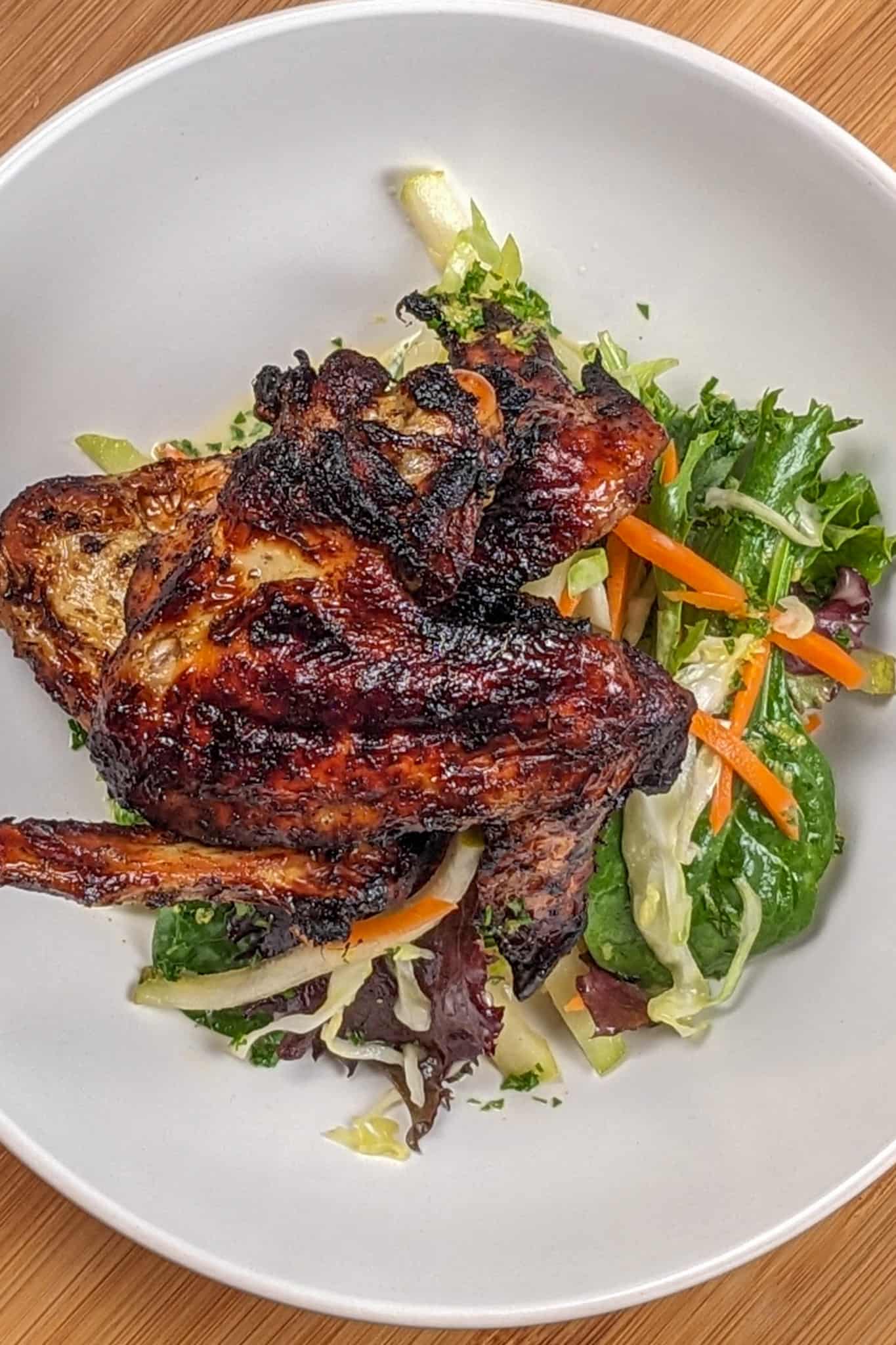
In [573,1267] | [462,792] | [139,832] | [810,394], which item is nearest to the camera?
[462,792]

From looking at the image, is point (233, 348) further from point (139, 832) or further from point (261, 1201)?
point (261, 1201)

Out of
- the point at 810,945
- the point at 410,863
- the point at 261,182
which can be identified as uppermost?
the point at 261,182

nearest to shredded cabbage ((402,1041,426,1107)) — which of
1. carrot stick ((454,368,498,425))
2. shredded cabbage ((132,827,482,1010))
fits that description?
shredded cabbage ((132,827,482,1010))

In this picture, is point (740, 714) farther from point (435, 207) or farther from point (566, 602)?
point (435, 207)

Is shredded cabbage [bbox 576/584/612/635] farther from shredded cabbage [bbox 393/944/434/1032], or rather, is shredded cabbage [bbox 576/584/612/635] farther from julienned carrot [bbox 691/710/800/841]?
shredded cabbage [bbox 393/944/434/1032]

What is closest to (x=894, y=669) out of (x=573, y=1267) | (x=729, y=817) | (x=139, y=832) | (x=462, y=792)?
(x=729, y=817)

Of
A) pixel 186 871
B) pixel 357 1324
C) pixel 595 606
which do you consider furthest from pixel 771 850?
pixel 357 1324
